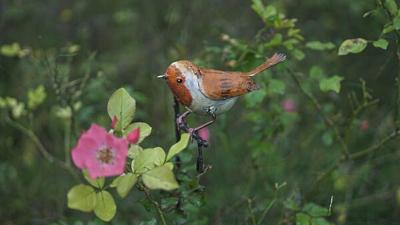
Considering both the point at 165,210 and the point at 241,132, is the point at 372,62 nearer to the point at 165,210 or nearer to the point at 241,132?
the point at 241,132

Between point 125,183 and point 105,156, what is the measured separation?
62mm

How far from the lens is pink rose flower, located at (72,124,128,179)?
111 centimetres

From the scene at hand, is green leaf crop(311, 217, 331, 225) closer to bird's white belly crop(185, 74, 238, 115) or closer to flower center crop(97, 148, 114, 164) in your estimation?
bird's white belly crop(185, 74, 238, 115)

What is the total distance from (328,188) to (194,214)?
762 mm

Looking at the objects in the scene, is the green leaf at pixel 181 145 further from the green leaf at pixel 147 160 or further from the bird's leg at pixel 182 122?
the bird's leg at pixel 182 122

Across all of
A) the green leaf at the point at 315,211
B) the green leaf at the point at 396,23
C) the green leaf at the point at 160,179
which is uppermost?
the green leaf at the point at 396,23

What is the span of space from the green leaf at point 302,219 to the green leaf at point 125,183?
64 cm

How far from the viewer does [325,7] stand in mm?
3482

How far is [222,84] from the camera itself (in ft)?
4.35

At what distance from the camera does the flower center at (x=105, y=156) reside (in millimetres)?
1114

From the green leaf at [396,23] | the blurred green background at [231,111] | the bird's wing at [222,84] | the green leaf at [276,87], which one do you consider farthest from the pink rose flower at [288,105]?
the bird's wing at [222,84]

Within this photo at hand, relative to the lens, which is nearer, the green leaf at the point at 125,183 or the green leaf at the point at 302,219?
the green leaf at the point at 125,183

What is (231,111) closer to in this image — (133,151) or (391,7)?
(391,7)

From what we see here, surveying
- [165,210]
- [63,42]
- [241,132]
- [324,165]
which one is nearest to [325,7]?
[241,132]
